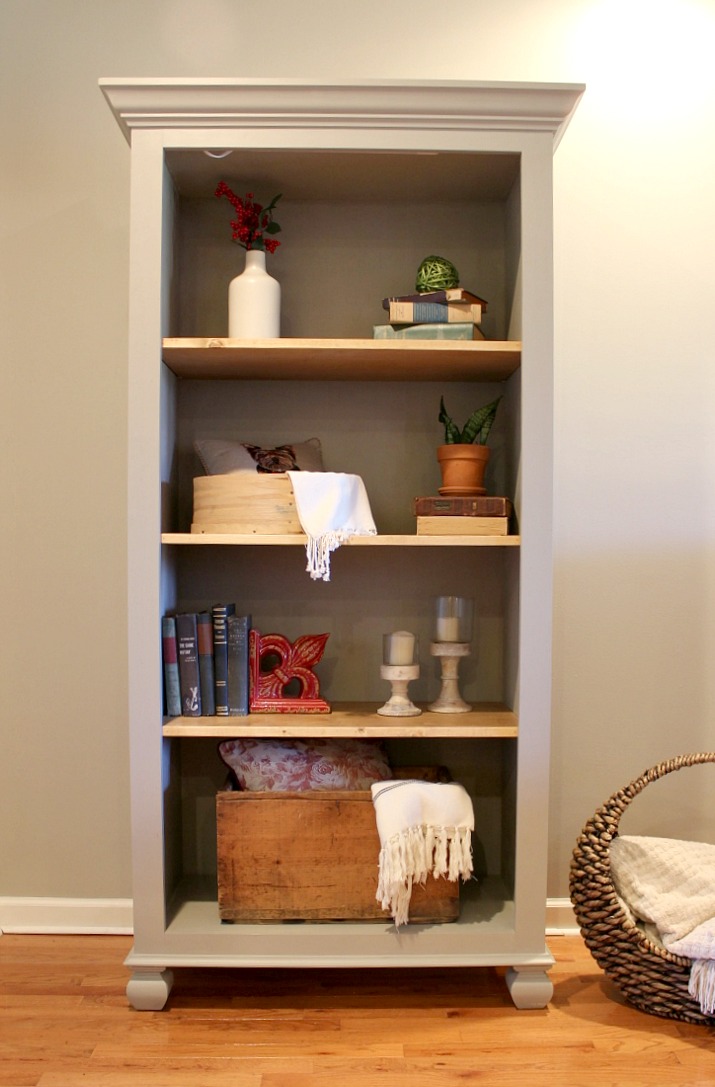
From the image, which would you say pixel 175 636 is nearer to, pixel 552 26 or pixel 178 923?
pixel 178 923

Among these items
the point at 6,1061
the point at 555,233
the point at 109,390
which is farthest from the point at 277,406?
the point at 6,1061

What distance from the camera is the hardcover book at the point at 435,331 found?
83.6 inches

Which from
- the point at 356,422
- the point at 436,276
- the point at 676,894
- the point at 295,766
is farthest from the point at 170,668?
the point at 676,894

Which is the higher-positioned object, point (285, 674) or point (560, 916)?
point (285, 674)

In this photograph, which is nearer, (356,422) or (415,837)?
(415,837)

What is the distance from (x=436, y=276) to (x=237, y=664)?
3.19ft

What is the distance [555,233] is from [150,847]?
176 cm

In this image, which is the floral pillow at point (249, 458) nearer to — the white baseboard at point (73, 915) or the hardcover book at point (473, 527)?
the hardcover book at point (473, 527)

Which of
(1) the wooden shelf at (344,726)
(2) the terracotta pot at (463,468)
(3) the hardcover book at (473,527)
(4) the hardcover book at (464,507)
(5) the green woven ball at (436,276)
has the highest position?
(5) the green woven ball at (436,276)

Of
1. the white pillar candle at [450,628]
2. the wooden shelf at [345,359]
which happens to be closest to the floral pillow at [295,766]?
the white pillar candle at [450,628]

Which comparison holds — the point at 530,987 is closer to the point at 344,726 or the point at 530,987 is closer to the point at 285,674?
the point at 344,726

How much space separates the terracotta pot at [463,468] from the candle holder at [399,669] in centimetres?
35

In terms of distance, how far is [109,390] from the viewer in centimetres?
243

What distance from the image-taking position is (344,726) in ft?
6.79
